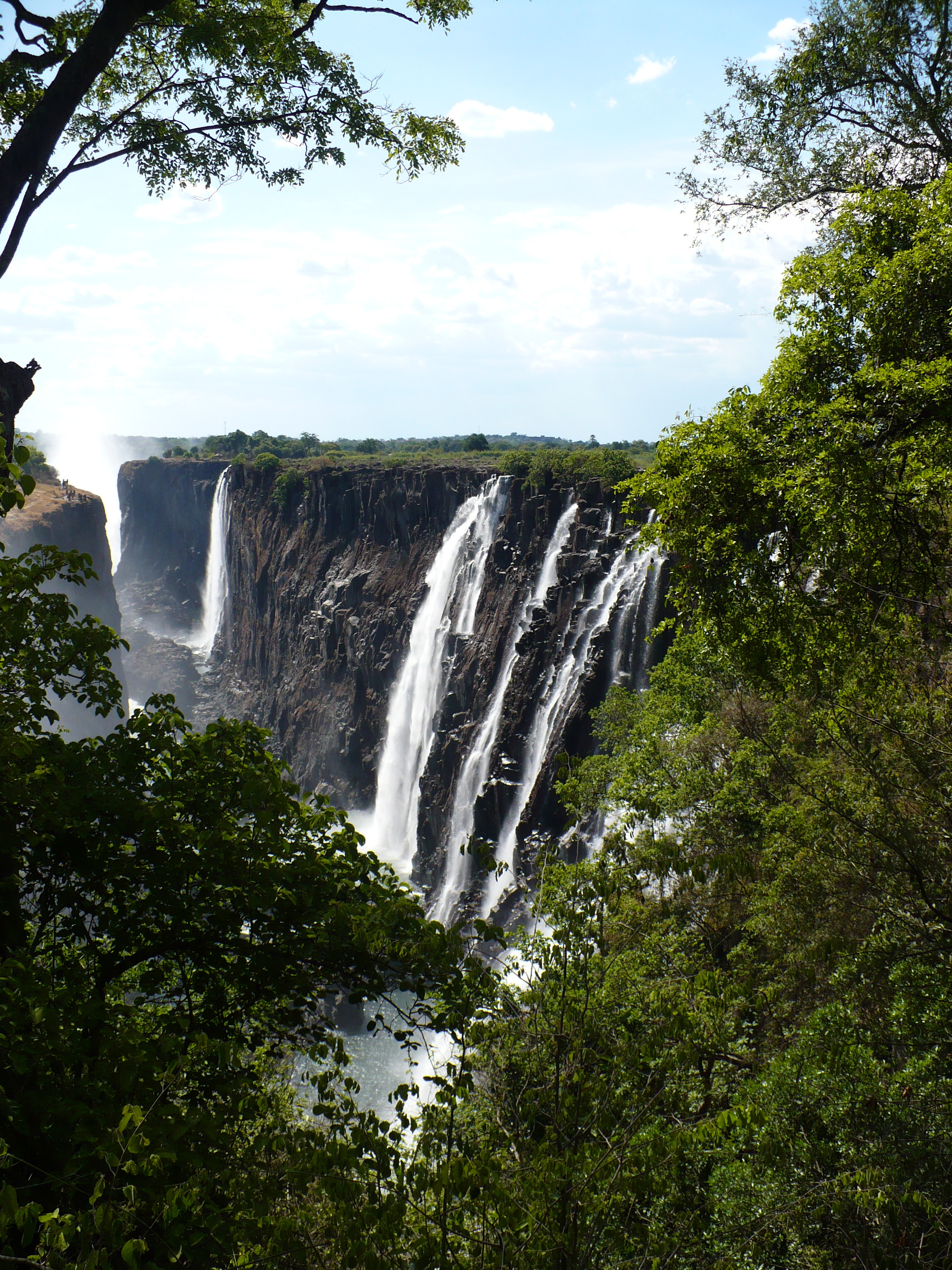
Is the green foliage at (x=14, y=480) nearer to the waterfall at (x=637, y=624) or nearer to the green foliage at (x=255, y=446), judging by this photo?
the waterfall at (x=637, y=624)

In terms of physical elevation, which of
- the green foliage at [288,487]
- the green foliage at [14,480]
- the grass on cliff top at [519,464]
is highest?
the grass on cliff top at [519,464]

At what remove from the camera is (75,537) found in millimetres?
52844

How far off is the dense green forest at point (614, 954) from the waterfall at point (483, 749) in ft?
80.5

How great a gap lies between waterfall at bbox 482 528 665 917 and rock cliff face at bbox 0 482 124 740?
2804cm

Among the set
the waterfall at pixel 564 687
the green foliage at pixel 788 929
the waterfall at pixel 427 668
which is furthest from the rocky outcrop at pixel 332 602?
the green foliage at pixel 788 929

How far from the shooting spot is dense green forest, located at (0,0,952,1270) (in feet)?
13.9

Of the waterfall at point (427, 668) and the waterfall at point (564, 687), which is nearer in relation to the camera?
the waterfall at point (564, 687)

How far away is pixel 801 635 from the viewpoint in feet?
30.8

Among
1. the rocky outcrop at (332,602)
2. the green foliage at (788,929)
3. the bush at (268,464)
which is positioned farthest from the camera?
the bush at (268,464)

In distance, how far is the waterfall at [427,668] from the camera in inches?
1761

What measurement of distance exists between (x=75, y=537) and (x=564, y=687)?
37.8 m

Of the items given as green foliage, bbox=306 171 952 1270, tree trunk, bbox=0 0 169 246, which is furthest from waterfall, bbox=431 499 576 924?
tree trunk, bbox=0 0 169 246

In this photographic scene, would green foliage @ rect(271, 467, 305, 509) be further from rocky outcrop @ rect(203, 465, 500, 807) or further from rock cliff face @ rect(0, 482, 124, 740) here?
rock cliff face @ rect(0, 482, 124, 740)

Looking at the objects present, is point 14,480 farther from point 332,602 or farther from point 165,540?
point 165,540
